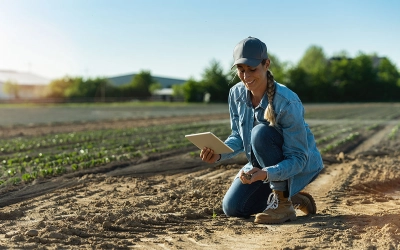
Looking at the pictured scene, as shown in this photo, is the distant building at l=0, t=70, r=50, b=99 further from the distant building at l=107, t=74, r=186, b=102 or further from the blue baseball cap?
the blue baseball cap

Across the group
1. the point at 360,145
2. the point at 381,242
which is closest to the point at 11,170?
the point at 381,242

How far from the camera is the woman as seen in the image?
14.3 feet

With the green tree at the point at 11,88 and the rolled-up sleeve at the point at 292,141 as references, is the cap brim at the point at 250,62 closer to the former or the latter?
the rolled-up sleeve at the point at 292,141

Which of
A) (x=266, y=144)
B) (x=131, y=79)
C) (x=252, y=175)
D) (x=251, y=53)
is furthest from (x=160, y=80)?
(x=252, y=175)

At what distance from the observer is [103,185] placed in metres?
6.80

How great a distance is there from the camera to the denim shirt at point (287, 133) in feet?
14.4

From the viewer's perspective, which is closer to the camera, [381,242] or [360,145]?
[381,242]

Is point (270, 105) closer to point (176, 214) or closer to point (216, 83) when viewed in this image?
point (176, 214)

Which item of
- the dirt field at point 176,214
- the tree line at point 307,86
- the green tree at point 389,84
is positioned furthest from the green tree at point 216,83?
the dirt field at point 176,214

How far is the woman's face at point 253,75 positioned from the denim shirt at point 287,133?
0.52 feet

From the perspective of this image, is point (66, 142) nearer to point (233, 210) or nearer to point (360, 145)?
point (360, 145)

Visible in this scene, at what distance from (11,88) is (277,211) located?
79.5m

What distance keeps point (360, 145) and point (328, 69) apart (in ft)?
205

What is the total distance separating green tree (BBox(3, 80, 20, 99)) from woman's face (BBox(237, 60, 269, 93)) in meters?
78.9
